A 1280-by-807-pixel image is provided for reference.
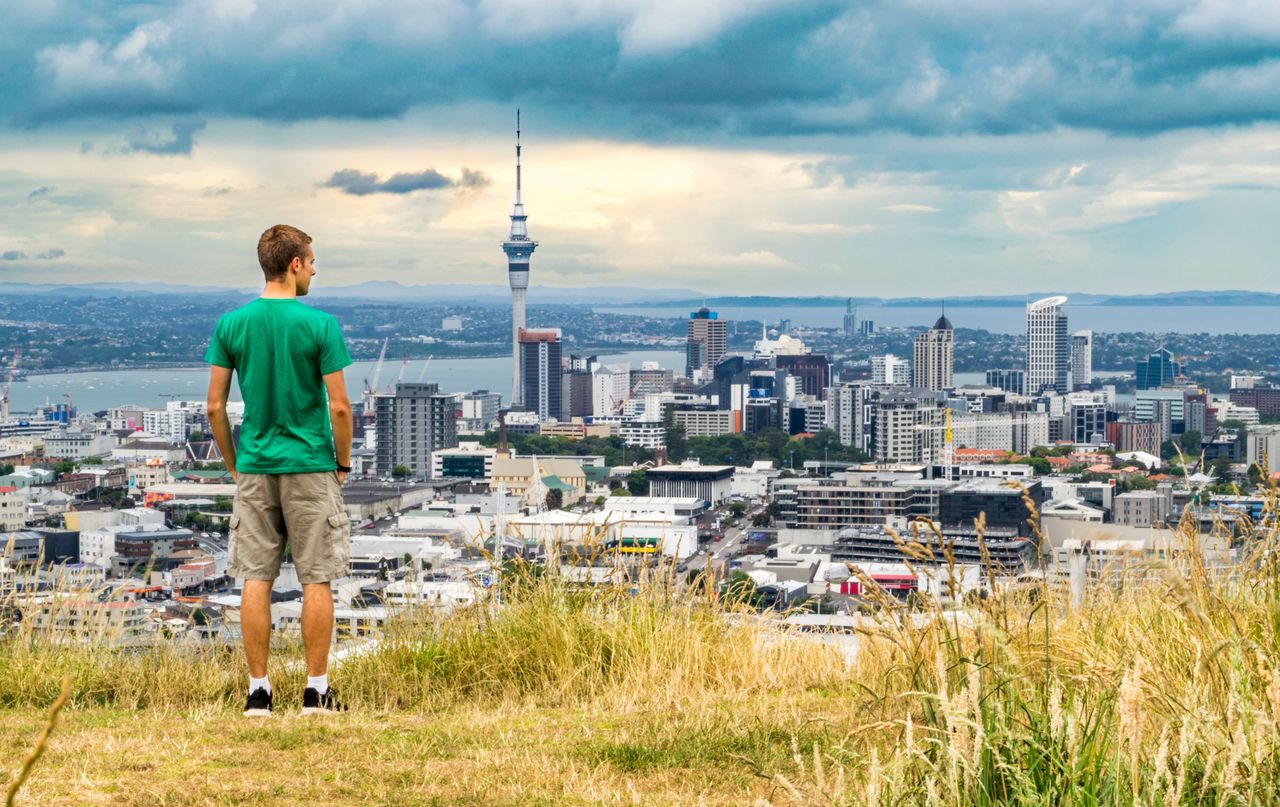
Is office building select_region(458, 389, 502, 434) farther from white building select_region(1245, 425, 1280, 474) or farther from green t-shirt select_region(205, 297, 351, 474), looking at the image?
green t-shirt select_region(205, 297, 351, 474)

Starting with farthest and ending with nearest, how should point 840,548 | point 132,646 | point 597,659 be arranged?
point 840,548, point 132,646, point 597,659

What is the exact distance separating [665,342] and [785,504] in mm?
82294

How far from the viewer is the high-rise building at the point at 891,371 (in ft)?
287

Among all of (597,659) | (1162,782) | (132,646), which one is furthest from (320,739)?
→ (1162,782)

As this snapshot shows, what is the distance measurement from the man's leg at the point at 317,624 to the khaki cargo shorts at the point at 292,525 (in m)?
0.02

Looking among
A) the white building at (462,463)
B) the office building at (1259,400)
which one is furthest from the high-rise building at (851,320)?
the white building at (462,463)

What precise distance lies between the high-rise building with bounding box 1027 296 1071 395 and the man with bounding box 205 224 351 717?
89.5 meters

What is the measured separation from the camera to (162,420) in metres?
67.6

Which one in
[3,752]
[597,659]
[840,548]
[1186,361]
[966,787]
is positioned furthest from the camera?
[1186,361]

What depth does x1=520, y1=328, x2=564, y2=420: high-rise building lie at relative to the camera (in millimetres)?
84688

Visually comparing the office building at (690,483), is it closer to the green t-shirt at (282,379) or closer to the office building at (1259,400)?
the office building at (1259,400)

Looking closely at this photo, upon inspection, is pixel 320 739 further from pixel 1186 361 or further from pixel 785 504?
pixel 1186 361

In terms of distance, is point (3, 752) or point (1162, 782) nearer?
point (1162, 782)

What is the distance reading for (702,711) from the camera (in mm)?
2549
